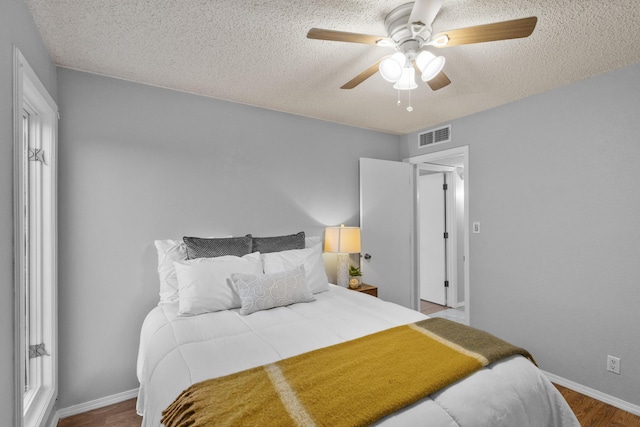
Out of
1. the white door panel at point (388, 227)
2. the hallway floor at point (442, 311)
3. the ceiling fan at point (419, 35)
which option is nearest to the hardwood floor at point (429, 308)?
the hallway floor at point (442, 311)

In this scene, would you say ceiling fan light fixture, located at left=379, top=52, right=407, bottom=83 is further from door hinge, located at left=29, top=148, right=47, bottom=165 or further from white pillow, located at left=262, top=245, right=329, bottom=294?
door hinge, located at left=29, top=148, right=47, bottom=165

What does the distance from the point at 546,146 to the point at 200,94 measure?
307cm

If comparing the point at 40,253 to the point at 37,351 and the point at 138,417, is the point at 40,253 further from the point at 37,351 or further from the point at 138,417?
the point at 138,417

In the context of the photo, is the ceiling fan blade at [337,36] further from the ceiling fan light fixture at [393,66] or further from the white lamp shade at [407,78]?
the white lamp shade at [407,78]

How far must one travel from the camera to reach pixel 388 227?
376cm

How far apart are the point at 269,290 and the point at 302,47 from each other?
63.6 inches

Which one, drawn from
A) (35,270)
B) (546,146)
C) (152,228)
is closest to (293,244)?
(152,228)

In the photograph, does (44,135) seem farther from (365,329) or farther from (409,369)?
(409,369)

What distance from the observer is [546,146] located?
8.87ft

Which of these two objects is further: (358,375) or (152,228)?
(152,228)

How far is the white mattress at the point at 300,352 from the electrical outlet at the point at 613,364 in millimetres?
1391

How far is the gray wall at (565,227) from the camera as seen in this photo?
226 centimetres

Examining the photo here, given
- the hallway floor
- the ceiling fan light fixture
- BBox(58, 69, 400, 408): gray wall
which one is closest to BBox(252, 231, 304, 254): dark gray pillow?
BBox(58, 69, 400, 408): gray wall

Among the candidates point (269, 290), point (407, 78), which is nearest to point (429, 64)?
point (407, 78)
